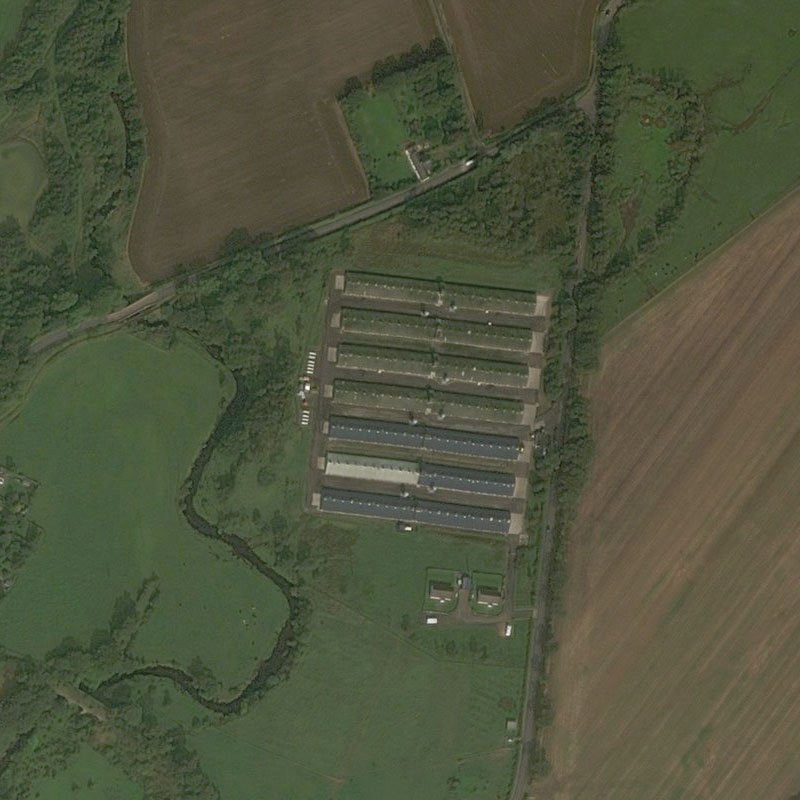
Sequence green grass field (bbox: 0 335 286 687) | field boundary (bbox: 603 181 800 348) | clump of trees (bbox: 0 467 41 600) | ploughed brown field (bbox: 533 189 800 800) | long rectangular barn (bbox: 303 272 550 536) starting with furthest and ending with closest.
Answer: clump of trees (bbox: 0 467 41 600), green grass field (bbox: 0 335 286 687), long rectangular barn (bbox: 303 272 550 536), ploughed brown field (bbox: 533 189 800 800), field boundary (bbox: 603 181 800 348)

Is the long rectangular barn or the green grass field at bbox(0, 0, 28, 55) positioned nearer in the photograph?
the long rectangular barn

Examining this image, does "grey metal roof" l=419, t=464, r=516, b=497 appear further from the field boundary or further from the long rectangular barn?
the field boundary

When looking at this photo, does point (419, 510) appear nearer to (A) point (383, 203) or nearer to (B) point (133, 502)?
(B) point (133, 502)

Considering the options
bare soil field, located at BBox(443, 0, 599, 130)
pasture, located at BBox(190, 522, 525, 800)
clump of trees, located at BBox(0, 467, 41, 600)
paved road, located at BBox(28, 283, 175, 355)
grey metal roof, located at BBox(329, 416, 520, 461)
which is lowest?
pasture, located at BBox(190, 522, 525, 800)

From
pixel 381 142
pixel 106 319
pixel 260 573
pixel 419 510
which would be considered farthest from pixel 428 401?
pixel 106 319

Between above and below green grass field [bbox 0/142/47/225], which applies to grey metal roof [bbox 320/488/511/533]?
below

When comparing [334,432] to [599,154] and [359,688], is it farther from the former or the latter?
[599,154]

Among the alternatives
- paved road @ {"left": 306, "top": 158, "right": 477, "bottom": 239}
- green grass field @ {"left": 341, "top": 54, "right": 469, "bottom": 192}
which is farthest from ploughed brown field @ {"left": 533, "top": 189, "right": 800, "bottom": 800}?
green grass field @ {"left": 341, "top": 54, "right": 469, "bottom": 192}
